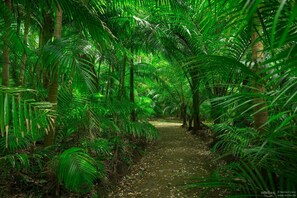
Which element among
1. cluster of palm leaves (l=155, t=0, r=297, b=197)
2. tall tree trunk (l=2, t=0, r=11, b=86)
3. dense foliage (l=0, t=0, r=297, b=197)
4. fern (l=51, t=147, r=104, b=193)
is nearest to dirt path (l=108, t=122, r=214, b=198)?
dense foliage (l=0, t=0, r=297, b=197)

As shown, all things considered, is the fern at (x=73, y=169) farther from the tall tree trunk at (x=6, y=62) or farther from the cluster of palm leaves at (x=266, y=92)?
the cluster of palm leaves at (x=266, y=92)

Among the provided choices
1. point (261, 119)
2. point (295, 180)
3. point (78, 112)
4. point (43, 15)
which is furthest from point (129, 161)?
point (295, 180)

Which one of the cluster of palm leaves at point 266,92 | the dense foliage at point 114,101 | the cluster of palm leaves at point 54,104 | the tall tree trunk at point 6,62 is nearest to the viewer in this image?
the cluster of palm leaves at point 266,92

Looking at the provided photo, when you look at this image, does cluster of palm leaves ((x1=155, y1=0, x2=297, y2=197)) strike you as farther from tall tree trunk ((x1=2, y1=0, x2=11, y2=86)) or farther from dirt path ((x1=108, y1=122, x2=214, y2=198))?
tall tree trunk ((x1=2, y1=0, x2=11, y2=86))

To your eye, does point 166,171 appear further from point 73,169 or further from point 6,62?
point 6,62

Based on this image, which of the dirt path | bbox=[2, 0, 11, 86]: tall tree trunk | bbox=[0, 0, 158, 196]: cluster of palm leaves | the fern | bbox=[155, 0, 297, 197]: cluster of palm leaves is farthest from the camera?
the dirt path

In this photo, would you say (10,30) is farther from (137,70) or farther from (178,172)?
(137,70)

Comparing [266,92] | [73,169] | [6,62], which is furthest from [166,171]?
[266,92]

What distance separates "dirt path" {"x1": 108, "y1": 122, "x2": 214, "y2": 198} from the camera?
3817mm

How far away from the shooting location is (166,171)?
4879 mm

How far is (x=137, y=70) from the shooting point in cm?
777

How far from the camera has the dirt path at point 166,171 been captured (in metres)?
3.82

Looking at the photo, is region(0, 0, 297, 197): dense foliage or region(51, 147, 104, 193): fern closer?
region(0, 0, 297, 197): dense foliage

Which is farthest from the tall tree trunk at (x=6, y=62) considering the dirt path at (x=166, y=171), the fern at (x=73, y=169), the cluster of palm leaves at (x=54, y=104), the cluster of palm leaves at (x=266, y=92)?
the dirt path at (x=166, y=171)
